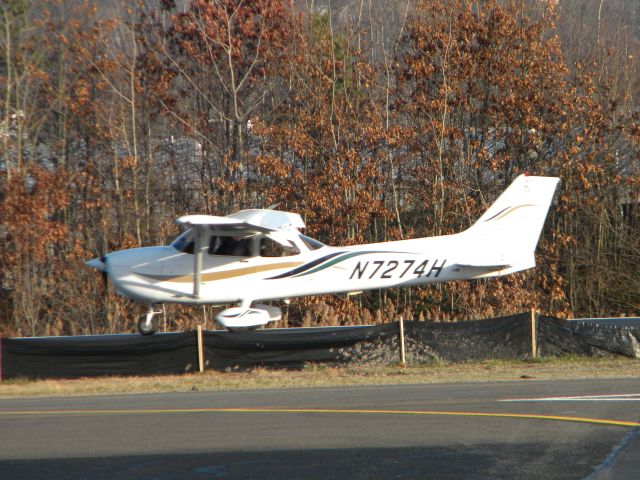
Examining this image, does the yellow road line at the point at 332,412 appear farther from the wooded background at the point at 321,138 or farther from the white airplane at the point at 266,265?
the wooded background at the point at 321,138

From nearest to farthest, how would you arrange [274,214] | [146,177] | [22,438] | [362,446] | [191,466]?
[191,466] → [362,446] → [22,438] → [274,214] → [146,177]

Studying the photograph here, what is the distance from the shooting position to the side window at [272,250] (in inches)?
833

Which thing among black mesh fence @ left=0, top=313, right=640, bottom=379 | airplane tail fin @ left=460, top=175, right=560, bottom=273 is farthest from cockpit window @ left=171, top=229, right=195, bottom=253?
airplane tail fin @ left=460, top=175, right=560, bottom=273

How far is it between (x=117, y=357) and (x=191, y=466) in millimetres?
14442

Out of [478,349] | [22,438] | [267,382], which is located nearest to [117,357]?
[267,382]

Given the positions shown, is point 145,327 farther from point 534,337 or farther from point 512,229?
point 534,337

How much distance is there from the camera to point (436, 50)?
37.0 metres

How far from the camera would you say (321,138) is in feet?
120

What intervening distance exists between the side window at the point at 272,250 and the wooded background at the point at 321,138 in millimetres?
12654

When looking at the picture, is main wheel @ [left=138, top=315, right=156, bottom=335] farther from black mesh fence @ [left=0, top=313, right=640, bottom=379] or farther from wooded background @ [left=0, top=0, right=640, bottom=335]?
wooded background @ [left=0, top=0, right=640, bottom=335]

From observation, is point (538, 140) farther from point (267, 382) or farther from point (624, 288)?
point (267, 382)

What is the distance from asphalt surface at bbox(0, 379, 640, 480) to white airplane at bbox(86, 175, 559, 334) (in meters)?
3.41

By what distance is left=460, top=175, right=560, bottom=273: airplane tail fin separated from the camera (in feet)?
71.6

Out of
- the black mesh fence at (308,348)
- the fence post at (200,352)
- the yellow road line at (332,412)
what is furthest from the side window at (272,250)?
the yellow road line at (332,412)
